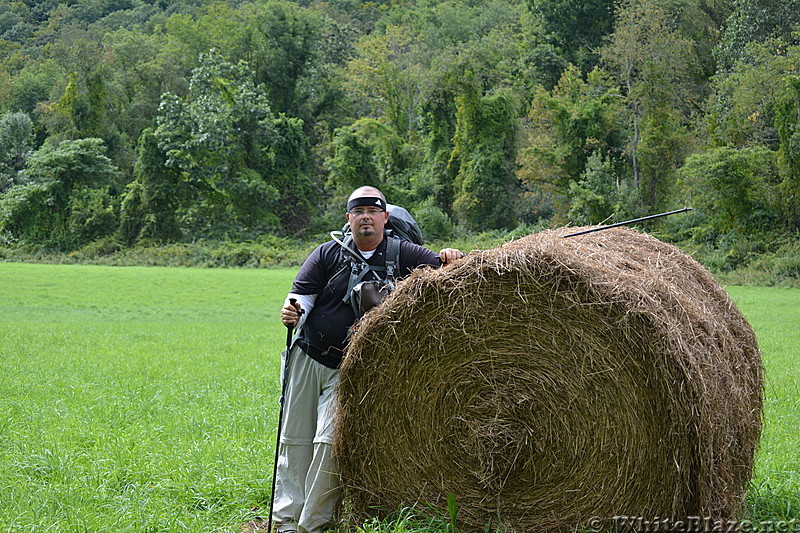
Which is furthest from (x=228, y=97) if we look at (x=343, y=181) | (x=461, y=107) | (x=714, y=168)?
(x=714, y=168)

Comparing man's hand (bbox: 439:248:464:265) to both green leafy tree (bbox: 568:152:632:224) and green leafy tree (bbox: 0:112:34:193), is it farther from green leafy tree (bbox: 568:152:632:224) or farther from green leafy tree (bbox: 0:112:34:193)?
green leafy tree (bbox: 0:112:34:193)

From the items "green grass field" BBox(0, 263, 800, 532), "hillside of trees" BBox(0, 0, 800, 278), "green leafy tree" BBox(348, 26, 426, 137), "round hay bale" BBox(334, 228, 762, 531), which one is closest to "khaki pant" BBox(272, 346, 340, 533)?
"round hay bale" BBox(334, 228, 762, 531)

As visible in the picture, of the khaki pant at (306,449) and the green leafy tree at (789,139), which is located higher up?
the green leafy tree at (789,139)

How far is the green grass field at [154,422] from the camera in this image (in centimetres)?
543

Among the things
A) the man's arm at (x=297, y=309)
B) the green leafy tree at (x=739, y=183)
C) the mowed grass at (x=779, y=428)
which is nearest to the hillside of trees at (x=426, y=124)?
the green leafy tree at (x=739, y=183)

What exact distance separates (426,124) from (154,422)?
43.8m

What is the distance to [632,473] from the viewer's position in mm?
4523

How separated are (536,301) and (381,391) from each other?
3.61ft

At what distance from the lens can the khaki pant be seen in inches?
203

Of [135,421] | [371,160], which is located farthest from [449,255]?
[371,160]

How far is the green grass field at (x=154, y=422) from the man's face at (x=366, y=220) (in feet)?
6.50

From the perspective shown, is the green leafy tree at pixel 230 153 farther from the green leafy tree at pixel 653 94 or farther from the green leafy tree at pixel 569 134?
the green leafy tree at pixel 653 94

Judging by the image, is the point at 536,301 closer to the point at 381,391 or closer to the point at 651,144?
the point at 381,391

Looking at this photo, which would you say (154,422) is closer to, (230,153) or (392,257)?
(392,257)
